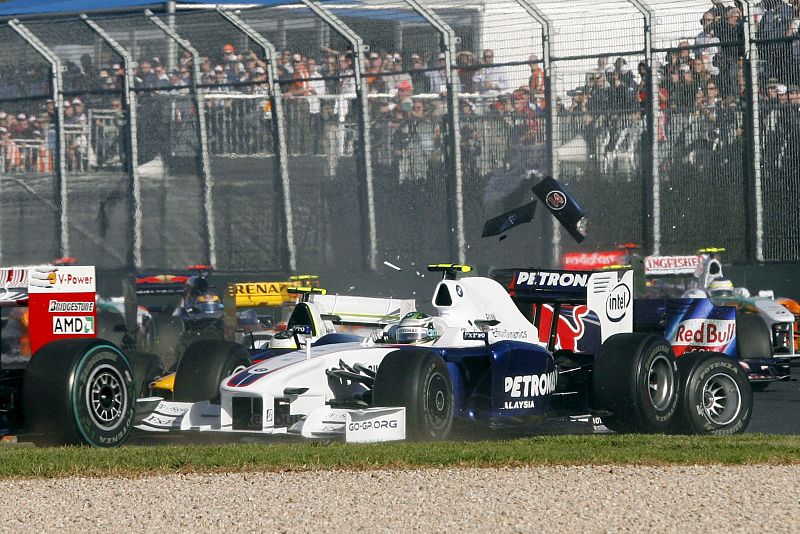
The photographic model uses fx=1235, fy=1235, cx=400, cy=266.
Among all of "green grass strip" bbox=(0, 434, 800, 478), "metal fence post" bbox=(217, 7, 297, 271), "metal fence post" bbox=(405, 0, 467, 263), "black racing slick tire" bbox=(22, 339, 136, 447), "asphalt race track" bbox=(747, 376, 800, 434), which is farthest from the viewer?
"metal fence post" bbox=(217, 7, 297, 271)

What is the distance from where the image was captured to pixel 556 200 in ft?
48.2

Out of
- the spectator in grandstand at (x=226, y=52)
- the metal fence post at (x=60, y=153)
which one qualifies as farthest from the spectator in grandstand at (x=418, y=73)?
the metal fence post at (x=60, y=153)

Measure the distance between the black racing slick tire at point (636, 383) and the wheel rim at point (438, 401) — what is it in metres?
1.18

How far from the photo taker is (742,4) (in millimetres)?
14250

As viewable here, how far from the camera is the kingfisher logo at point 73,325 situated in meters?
8.67

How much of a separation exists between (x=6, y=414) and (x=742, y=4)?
9839 mm

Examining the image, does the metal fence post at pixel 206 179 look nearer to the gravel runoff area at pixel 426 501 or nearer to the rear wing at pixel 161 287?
the rear wing at pixel 161 287

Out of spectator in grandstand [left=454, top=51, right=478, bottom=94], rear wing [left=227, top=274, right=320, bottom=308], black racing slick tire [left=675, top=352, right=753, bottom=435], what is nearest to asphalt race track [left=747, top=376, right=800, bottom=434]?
black racing slick tire [left=675, top=352, right=753, bottom=435]

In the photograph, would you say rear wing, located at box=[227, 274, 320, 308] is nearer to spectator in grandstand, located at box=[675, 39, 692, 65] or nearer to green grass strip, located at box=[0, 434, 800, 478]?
spectator in grandstand, located at box=[675, 39, 692, 65]

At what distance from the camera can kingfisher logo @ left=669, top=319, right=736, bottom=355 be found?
11.0 m

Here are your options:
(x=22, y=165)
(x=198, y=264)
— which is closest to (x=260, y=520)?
(x=198, y=264)

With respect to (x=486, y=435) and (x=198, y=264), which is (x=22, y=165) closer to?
(x=198, y=264)

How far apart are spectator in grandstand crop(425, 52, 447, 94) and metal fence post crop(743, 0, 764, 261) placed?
3689 mm

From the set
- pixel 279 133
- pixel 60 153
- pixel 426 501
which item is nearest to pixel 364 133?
pixel 279 133
